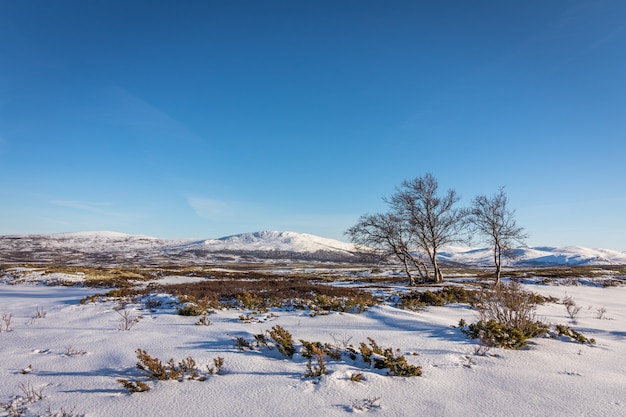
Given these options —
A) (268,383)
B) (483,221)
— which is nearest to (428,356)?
(268,383)

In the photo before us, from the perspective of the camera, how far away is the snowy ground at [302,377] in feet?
12.7

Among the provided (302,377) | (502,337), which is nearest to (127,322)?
(302,377)

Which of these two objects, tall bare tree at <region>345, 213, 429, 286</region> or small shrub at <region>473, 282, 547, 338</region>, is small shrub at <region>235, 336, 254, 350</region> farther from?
tall bare tree at <region>345, 213, 429, 286</region>

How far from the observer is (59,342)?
6531mm

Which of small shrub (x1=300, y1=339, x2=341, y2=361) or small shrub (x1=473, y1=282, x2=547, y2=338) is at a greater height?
small shrub (x1=473, y1=282, x2=547, y2=338)

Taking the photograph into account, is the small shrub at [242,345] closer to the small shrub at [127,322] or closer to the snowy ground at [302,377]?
the snowy ground at [302,377]

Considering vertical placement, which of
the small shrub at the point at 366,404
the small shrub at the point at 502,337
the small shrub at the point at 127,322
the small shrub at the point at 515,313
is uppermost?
the small shrub at the point at 515,313

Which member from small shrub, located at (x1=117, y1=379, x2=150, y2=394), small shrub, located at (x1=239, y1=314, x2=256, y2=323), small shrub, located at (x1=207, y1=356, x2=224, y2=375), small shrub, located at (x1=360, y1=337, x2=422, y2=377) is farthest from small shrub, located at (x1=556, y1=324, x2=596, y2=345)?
small shrub, located at (x1=117, y1=379, x2=150, y2=394)

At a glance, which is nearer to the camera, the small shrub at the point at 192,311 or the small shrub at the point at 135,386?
the small shrub at the point at 135,386

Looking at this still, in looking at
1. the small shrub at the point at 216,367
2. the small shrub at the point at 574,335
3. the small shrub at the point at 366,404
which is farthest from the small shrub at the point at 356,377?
the small shrub at the point at 574,335

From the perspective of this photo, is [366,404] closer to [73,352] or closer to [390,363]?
A: [390,363]

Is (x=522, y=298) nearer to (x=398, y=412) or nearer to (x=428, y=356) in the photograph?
(x=428, y=356)

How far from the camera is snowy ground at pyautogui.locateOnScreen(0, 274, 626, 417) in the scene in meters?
3.86

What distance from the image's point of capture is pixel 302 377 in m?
4.75
